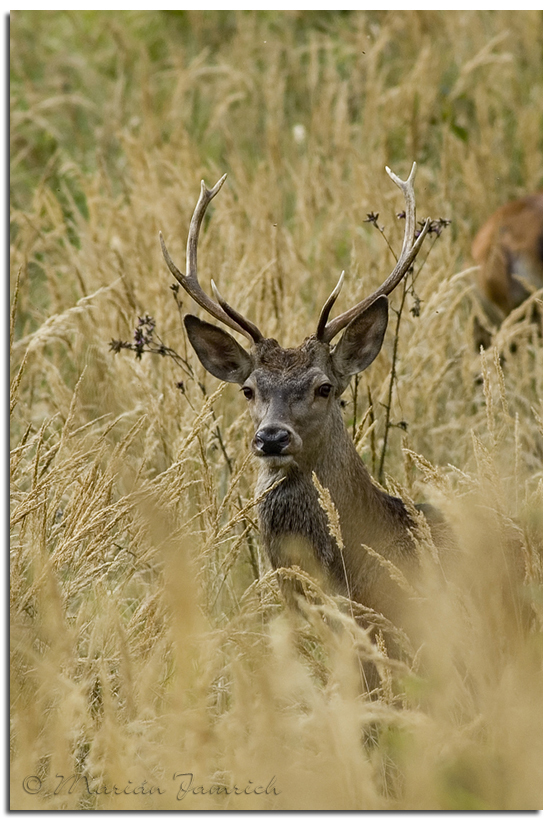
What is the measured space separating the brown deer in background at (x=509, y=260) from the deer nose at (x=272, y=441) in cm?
330

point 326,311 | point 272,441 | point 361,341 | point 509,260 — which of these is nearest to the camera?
point 272,441

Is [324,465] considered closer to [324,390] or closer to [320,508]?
[320,508]

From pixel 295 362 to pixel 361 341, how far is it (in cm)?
29

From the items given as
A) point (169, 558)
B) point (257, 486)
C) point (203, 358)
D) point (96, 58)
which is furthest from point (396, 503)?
point (96, 58)

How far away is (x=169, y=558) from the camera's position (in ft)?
9.39

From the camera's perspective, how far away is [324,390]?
3.67 m

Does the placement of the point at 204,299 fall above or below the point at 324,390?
above

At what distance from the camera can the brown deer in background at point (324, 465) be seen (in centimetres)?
357

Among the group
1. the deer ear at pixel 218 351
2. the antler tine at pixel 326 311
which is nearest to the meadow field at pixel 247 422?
the deer ear at pixel 218 351

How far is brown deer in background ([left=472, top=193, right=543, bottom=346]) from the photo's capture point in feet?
20.9

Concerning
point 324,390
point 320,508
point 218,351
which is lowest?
point 320,508

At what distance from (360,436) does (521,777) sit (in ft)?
6.06

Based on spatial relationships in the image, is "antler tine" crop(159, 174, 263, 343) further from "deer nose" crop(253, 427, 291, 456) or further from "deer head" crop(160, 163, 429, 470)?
"deer nose" crop(253, 427, 291, 456)

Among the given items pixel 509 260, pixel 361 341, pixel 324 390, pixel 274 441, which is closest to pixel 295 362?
pixel 324 390
